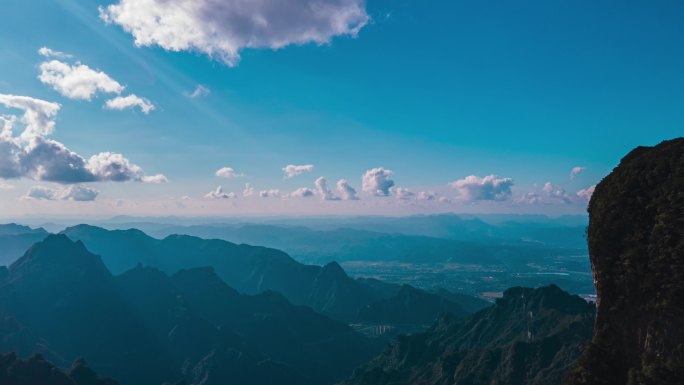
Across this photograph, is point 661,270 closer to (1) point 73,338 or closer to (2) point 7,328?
(2) point 7,328

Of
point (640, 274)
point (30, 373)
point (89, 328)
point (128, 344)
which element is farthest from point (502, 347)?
point (89, 328)

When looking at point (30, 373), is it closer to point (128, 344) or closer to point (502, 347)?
point (128, 344)

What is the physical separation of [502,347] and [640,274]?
108m

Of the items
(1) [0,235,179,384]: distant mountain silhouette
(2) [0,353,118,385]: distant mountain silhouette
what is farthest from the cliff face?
(1) [0,235,179,384]: distant mountain silhouette

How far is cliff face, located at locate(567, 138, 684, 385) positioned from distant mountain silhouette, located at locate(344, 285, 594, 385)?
7741 cm

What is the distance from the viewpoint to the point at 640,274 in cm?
3447

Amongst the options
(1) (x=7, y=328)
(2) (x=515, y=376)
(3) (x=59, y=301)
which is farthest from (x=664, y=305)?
(3) (x=59, y=301)

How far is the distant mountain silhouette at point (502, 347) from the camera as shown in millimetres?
118312

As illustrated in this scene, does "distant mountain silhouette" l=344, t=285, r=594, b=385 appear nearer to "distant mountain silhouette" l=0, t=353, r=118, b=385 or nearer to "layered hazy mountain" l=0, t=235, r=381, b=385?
"layered hazy mountain" l=0, t=235, r=381, b=385

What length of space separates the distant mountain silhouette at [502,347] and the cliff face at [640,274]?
77.4m

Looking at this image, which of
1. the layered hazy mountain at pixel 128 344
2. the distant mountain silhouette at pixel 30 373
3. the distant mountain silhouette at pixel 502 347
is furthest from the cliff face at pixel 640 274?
the layered hazy mountain at pixel 128 344

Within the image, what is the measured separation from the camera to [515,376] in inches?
4626

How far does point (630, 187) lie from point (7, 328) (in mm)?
183974

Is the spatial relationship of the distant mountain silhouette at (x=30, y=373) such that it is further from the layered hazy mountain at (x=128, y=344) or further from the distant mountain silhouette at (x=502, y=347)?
the distant mountain silhouette at (x=502, y=347)
